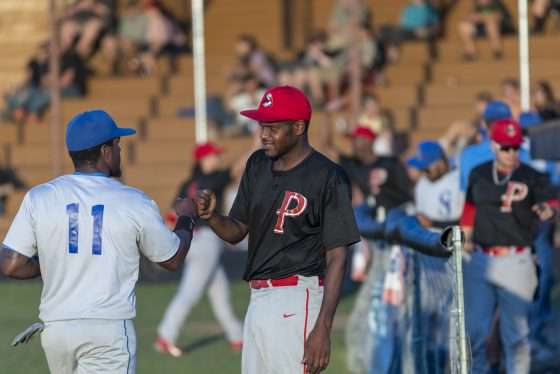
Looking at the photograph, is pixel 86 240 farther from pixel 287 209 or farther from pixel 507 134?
pixel 507 134

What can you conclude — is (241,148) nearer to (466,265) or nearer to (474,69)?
(474,69)

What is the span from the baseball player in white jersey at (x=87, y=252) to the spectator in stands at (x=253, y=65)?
50.6 feet

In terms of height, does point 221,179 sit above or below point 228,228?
below

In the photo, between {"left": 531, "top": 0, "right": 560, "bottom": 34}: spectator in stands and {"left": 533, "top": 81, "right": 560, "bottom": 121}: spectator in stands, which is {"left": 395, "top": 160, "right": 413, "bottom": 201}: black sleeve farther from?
{"left": 531, "top": 0, "right": 560, "bottom": 34}: spectator in stands

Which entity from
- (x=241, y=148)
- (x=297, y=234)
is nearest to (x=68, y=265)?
(x=297, y=234)

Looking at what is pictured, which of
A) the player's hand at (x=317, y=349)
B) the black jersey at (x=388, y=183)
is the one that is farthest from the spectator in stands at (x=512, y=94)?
the player's hand at (x=317, y=349)

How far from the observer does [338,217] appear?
6523mm

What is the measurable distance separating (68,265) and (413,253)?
11.8 feet

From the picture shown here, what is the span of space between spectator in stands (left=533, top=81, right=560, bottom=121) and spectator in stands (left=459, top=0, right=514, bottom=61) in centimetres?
548

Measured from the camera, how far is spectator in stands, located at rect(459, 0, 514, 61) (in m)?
22.0

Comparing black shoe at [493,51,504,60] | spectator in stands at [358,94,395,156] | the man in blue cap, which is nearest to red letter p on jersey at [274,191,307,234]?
the man in blue cap

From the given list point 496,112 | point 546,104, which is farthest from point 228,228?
point 546,104

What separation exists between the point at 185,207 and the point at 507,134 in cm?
334

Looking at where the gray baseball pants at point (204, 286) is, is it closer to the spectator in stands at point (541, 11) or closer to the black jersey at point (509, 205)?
the black jersey at point (509, 205)
